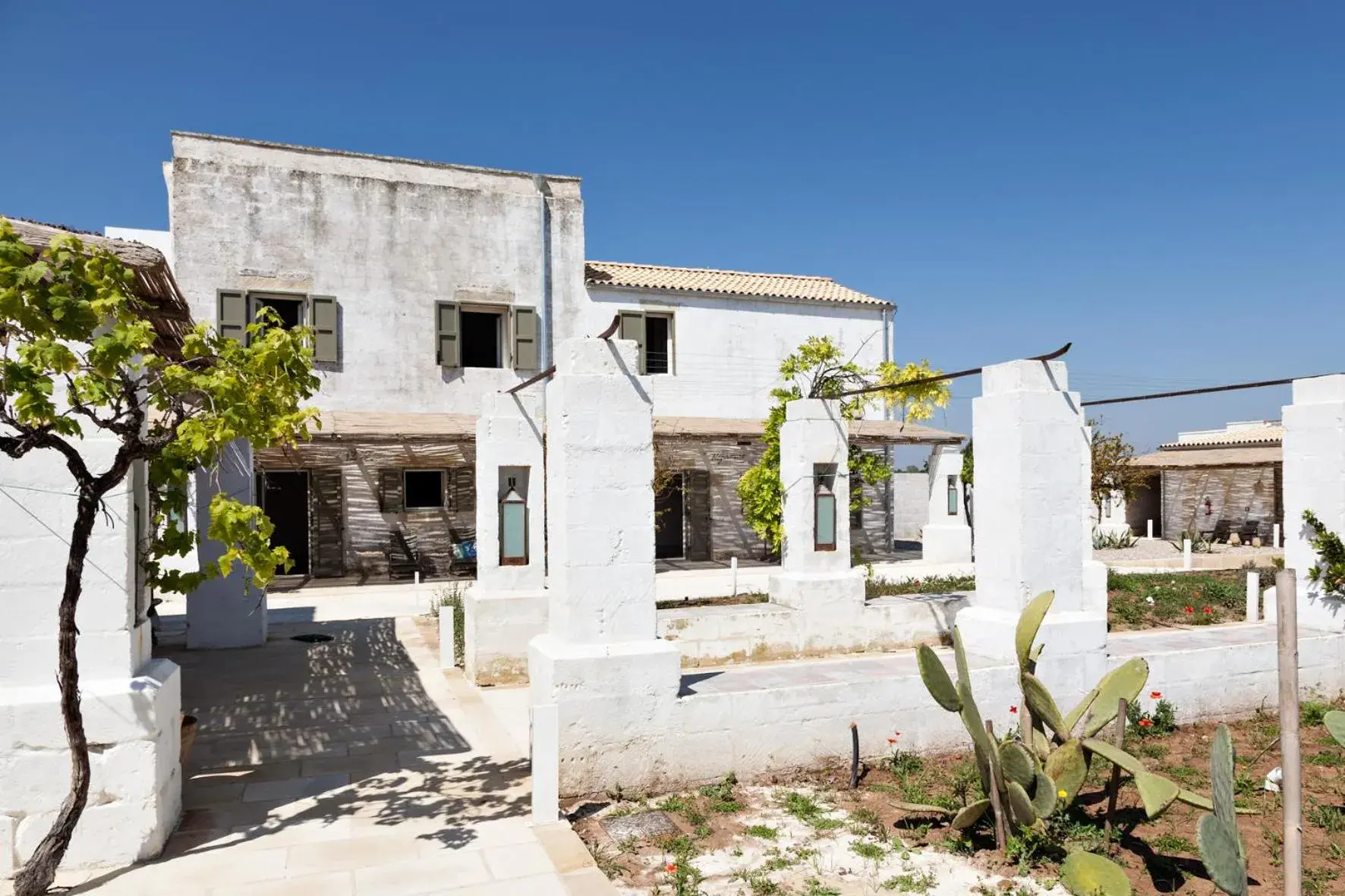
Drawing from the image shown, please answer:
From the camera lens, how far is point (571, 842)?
489cm

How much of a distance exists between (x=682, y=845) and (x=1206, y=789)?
3.49 metres

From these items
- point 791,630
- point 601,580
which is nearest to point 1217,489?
point 791,630

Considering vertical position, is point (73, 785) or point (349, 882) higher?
point (73, 785)

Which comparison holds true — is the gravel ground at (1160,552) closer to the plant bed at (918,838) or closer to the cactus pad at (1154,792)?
the plant bed at (918,838)

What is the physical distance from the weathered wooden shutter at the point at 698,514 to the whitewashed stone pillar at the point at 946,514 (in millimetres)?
5082

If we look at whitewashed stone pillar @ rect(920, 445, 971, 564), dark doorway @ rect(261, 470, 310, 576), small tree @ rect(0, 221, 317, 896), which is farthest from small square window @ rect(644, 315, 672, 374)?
small tree @ rect(0, 221, 317, 896)

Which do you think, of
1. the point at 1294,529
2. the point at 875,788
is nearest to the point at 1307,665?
the point at 1294,529

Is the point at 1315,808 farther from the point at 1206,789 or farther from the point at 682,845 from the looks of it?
the point at 682,845

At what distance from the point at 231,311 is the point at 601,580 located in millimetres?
13628

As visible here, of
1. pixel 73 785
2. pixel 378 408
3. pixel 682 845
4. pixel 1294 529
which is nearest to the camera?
pixel 73 785

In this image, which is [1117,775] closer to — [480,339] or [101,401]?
[101,401]

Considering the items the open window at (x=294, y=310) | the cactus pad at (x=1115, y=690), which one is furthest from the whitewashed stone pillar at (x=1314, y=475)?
the open window at (x=294, y=310)

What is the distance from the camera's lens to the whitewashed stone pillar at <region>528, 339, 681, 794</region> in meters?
5.67

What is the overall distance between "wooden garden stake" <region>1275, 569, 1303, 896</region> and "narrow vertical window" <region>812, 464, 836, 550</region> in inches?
290
